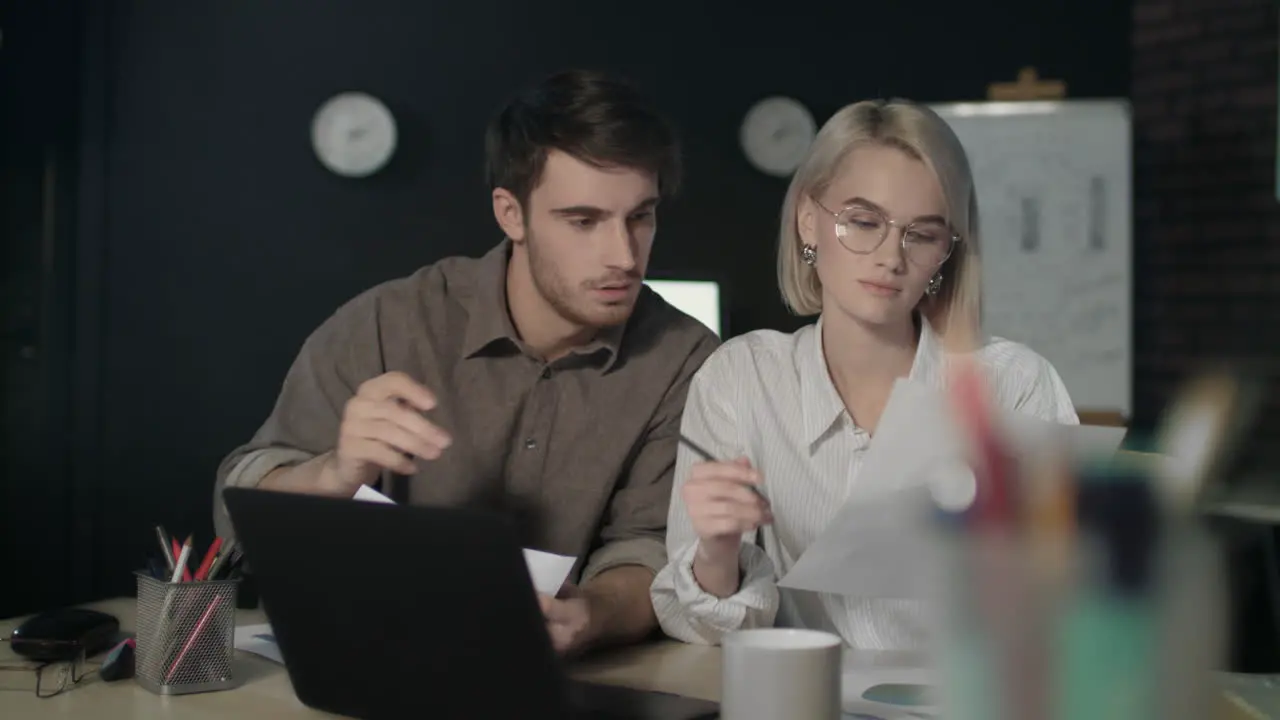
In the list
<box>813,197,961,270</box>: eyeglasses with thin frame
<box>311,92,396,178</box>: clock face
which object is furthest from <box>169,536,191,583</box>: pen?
<box>311,92,396,178</box>: clock face

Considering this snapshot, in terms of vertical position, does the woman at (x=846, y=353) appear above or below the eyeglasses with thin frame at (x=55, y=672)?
above

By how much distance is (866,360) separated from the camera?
171 centimetres

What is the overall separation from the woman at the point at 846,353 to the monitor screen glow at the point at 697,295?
1.88 m

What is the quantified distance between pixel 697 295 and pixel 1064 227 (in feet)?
5.32

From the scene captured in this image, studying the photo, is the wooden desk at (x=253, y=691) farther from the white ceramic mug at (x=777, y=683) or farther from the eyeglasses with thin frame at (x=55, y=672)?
the white ceramic mug at (x=777, y=683)

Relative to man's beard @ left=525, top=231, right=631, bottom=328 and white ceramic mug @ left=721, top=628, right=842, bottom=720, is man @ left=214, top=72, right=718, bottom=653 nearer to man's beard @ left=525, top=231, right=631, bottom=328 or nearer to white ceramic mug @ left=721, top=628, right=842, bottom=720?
man's beard @ left=525, top=231, right=631, bottom=328

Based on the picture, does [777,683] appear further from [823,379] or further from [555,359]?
[555,359]

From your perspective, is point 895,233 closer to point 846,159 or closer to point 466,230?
point 846,159

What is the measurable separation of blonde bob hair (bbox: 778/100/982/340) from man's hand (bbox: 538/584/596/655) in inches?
22.6

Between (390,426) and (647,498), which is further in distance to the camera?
(647,498)

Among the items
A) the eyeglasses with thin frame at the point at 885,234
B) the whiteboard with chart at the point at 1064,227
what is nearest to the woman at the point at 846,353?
the eyeglasses with thin frame at the point at 885,234

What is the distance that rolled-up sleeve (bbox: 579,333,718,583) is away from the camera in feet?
5.61

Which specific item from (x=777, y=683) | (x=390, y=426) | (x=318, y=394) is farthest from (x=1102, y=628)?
(x=318, y=394)

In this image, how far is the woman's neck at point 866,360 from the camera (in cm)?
170
